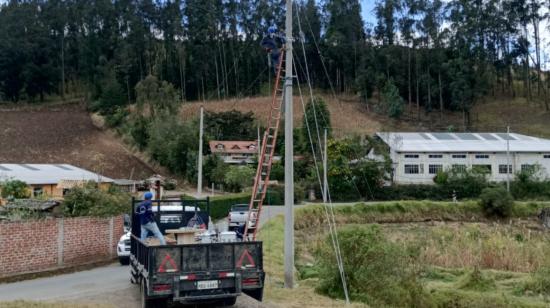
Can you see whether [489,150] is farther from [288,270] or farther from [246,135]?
[288,270]

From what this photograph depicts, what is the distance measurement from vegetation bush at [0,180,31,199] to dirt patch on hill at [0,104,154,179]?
2059 cm

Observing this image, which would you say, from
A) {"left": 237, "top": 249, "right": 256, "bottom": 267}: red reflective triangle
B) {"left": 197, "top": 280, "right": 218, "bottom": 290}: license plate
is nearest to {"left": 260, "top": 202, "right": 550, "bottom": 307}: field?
{"left": 237, "top": 249, "right": 256, "bottom": 267}: red reflective triangle

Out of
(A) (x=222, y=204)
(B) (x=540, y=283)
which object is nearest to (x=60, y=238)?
(B) (x=540, y=283)

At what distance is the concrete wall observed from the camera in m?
16.4

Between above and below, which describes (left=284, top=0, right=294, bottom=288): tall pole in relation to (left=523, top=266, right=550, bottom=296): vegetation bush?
above

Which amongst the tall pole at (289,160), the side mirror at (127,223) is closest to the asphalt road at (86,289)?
the tall pole at (289,160)

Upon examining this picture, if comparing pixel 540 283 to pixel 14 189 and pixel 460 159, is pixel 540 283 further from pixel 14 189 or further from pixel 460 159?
pixel 460 159

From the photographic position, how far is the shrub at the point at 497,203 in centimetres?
4325

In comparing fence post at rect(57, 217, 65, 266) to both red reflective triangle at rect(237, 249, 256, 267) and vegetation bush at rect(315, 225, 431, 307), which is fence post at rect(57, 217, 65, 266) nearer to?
vegetation bush at rect(315, 225, 431, 307)

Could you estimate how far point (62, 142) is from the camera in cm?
7694

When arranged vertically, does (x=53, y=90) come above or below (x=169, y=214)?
above

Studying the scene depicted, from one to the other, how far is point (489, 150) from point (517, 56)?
142 ft

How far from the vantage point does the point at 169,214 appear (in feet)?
48.4

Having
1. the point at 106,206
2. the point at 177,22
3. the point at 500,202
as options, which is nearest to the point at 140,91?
the point at 177,22
